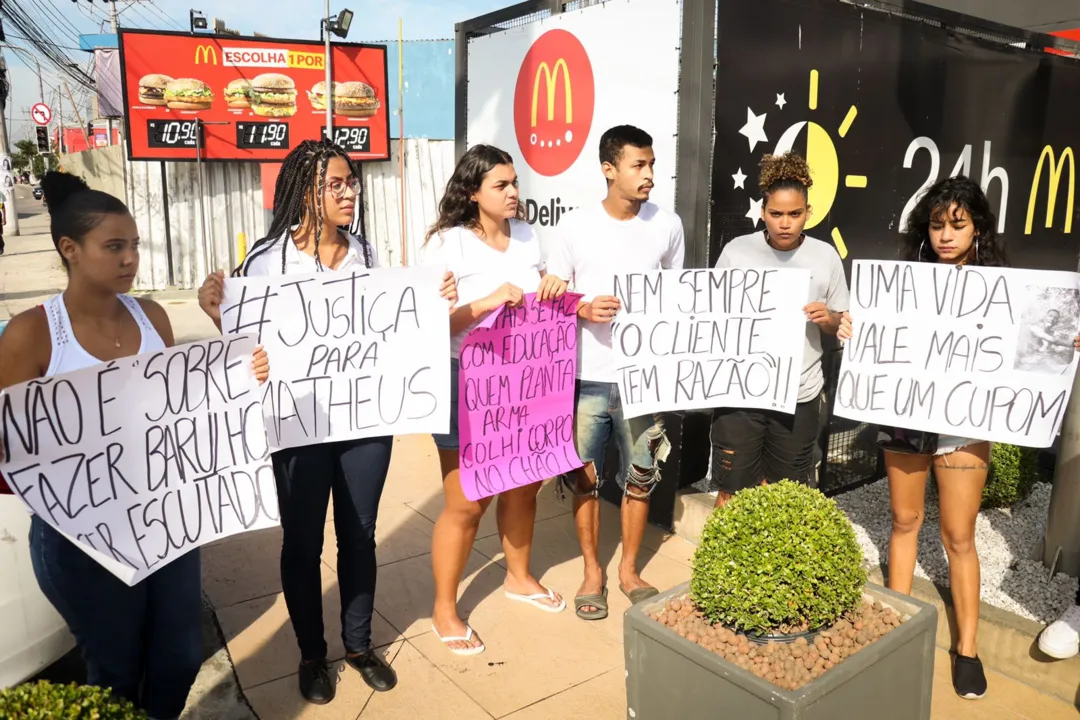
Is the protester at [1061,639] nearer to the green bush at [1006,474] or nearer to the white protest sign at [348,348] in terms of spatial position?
the green bush at [1006,474]

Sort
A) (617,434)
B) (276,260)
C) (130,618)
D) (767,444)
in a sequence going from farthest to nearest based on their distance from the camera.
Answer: (617,434) < (767,444) < (276,260) < (130,618)

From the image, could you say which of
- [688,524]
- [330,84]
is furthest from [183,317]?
[688,524]

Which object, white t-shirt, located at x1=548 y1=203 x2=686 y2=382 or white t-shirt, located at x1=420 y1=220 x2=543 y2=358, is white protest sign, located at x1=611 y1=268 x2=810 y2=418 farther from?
white t-shirt, located at x1=420 y1=220 x2=543 y2=358

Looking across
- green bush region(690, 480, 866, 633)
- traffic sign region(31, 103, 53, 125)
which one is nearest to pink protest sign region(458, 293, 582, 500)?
green bush region(690, 480, 866, 633)

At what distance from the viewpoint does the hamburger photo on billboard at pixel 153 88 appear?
14523 mm

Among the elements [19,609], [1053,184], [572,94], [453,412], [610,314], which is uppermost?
[572,94]

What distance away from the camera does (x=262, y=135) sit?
15.8m

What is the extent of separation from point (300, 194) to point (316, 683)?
1824mm

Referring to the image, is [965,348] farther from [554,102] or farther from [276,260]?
[554,102]

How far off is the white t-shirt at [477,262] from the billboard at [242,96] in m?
13.3

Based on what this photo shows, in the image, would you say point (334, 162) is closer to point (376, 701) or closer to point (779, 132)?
point (376, 701)

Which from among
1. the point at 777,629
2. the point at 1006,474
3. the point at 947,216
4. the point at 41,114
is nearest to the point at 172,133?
the point at 1006,474

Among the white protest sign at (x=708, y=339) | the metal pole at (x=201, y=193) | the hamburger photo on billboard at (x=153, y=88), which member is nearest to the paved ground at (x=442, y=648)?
the white protest sign at (x=708, y=339)

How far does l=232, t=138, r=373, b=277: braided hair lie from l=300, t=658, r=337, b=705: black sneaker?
1.52m
